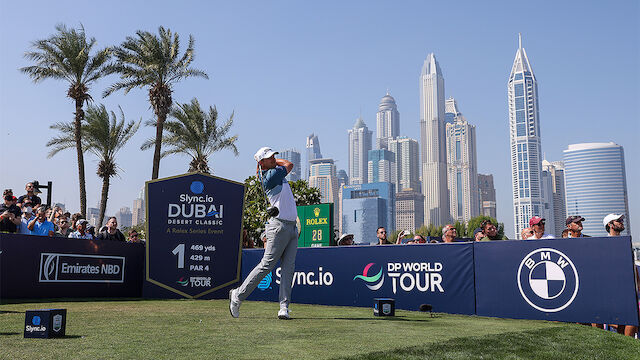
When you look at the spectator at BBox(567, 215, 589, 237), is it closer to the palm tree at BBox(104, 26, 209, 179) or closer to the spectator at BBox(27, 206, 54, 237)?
the spectator at BBox(27, 206, 54, 237)

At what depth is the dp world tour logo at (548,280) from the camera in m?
8.11

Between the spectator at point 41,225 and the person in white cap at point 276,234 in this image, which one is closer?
the person in white cap at point 276,234

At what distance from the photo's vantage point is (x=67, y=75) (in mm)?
29578

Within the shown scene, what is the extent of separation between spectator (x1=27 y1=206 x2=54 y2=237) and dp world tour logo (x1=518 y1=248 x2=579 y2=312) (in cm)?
992

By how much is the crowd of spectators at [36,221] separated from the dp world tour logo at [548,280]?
9.20m

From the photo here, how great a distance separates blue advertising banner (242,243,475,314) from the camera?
927 cm

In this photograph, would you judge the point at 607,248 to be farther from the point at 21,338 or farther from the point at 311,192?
the point at 311,192

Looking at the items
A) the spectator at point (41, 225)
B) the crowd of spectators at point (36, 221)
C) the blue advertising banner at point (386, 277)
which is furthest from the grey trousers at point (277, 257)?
the spectator at point (41, 225)

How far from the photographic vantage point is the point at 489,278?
29.2ft

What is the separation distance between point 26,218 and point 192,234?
3.91m

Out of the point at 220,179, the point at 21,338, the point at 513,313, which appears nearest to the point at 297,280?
the point at 220,179

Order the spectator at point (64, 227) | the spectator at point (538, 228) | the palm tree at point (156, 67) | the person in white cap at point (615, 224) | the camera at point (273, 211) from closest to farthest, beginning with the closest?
the camera at point (273, 211)
the person in white cap at point (615, 224)
the spectator at point (538, 228)
the spectator at point (64, 227)
the palm tree at point (156, 67)

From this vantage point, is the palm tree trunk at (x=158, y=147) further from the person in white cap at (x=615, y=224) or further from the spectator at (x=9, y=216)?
the person in white cap at (x=615, y=224)

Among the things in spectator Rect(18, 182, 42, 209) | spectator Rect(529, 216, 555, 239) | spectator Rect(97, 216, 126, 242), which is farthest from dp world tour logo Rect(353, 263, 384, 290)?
spectator Rect(18, 182, 42, 209)
